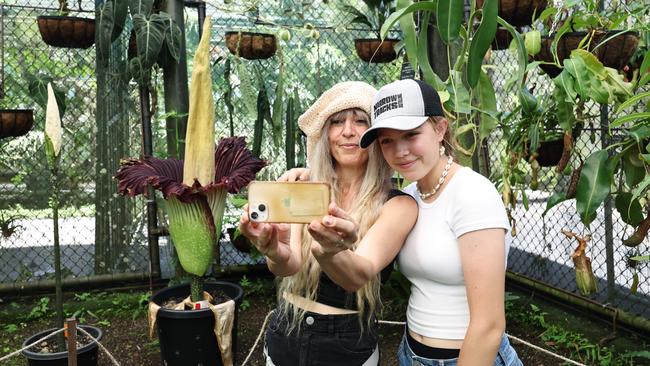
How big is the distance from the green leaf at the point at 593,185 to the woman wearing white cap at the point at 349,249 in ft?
2.56

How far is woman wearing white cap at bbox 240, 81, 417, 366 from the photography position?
1.00 metres

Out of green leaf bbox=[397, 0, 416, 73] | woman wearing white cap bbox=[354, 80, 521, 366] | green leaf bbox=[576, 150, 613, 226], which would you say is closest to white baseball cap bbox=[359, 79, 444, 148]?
woman wearing white cap bbox=[354, 80, 521, 366]

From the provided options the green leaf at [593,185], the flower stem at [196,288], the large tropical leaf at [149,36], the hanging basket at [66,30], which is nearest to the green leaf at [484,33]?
the green leaf at [593,185]

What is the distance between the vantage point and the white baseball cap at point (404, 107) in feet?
2.96

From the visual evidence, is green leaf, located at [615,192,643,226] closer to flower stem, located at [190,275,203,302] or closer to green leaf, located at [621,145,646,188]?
green leaf, located at [621,145,646,188]

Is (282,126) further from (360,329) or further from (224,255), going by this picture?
(360,329)

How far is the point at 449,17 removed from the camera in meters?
1.19

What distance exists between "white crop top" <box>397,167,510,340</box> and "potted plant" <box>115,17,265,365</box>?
80 cm

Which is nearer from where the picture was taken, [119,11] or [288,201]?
[288,201]

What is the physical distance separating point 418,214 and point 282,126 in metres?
2.24

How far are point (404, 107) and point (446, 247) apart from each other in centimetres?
24

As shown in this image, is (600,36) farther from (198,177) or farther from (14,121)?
(14,121)

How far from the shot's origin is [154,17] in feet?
8.46

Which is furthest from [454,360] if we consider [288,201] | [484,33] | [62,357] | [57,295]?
[62,357]
